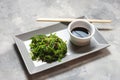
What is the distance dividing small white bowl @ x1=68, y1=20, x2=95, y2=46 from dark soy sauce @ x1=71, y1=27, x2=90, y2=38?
1cm

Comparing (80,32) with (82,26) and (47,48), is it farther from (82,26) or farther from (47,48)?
(47,48)

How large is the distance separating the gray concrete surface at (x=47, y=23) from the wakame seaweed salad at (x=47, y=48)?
4 centimetres

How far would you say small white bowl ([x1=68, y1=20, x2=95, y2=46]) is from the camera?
2.37 ft

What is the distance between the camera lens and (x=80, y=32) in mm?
754

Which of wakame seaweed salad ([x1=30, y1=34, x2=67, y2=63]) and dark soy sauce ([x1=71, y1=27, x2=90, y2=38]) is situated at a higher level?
dark soy sauce ([x1=71, y1=27, x2=90, y2=38])

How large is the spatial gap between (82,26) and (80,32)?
0.03 metres

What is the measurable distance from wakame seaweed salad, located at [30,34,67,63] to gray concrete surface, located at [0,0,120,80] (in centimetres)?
4

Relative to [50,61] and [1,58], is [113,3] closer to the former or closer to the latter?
[50,61]

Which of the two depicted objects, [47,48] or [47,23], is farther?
[47,23]

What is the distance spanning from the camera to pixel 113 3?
37.4 inches

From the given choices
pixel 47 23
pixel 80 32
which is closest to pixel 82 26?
pixel 80 32

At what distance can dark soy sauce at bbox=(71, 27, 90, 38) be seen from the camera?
2.44 feet

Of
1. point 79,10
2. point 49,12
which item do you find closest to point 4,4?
point 49,12

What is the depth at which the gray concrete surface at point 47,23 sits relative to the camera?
706 mm
